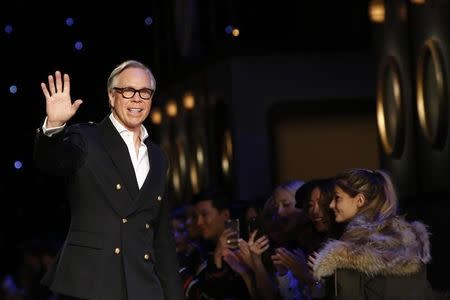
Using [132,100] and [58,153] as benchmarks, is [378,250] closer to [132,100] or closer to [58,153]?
[132,100]

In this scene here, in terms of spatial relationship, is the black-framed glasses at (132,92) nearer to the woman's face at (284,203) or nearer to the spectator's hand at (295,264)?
the spectator's hand at (295,264)

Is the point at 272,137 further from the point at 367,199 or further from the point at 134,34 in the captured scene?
the point at 367,199

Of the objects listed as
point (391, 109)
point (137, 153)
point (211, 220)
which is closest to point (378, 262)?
point (137, 153)

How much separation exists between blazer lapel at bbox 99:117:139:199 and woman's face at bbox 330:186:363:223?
1234 millimetres

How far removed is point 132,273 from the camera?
5.97m

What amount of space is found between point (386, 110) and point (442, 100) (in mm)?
1965

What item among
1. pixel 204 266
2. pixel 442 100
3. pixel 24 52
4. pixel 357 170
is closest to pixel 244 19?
pixel 24 52

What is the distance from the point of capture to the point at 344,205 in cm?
676

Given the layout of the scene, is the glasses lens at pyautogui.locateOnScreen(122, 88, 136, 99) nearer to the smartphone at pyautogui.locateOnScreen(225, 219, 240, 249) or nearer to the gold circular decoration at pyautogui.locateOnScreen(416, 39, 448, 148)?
the smartphone at pyautogui.locateOnScreen(225, 219, 240, 249)

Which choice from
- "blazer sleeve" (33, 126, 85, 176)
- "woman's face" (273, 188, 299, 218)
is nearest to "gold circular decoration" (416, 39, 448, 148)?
"woman's face" (273, 188, 299, 218)

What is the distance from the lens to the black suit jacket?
5.91 meters

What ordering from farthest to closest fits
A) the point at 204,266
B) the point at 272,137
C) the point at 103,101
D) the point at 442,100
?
the point at 103,101, the point at 272,137, the point at 442,100, the point at 204,266

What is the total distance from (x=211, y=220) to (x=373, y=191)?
3543mm

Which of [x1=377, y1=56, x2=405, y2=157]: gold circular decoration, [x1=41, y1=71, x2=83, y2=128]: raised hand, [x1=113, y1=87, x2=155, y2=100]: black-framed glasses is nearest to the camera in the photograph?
[x1=41, y1=71, x2=83, y2=128]: raised hand
